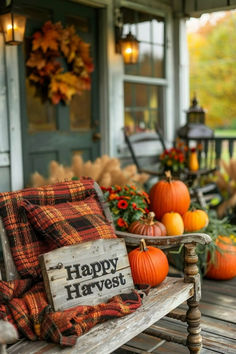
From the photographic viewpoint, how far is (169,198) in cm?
309

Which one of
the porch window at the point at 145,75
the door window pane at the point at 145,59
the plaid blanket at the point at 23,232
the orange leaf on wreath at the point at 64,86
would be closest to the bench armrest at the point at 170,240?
the plaid blanket at the point at 23,232

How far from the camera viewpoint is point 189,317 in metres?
2.12

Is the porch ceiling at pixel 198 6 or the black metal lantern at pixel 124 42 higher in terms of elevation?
the porch ceiling at pixel 198 6

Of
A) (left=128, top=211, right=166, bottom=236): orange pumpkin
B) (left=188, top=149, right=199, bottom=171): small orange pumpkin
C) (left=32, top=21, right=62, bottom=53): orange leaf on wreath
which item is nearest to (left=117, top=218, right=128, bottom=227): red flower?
(left=128, top=211, right=166, bottom=236): orange pumpkin

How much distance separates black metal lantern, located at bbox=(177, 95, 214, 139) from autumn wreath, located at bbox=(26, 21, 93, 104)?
1.30 meters

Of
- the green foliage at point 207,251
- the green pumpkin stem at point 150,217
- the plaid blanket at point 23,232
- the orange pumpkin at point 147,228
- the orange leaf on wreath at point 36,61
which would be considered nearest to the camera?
the plaid blanket at point 23,232

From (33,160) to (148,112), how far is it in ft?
5.66

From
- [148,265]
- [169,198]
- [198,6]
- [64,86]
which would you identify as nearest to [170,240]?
[148,265]

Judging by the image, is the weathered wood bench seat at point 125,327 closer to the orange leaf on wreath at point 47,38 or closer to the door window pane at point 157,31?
the orange leaf on wreath at point 47,38

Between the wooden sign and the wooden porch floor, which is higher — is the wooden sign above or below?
above

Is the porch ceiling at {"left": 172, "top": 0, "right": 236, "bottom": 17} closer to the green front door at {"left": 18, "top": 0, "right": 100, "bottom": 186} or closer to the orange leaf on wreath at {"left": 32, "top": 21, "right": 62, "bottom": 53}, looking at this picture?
the green front door at {"left": 18, "top": 0, "right": 100, "bottom": 186}

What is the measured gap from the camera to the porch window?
4.72m

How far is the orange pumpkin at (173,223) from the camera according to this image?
2.96 meters

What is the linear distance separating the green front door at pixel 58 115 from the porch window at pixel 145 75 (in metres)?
0.44
